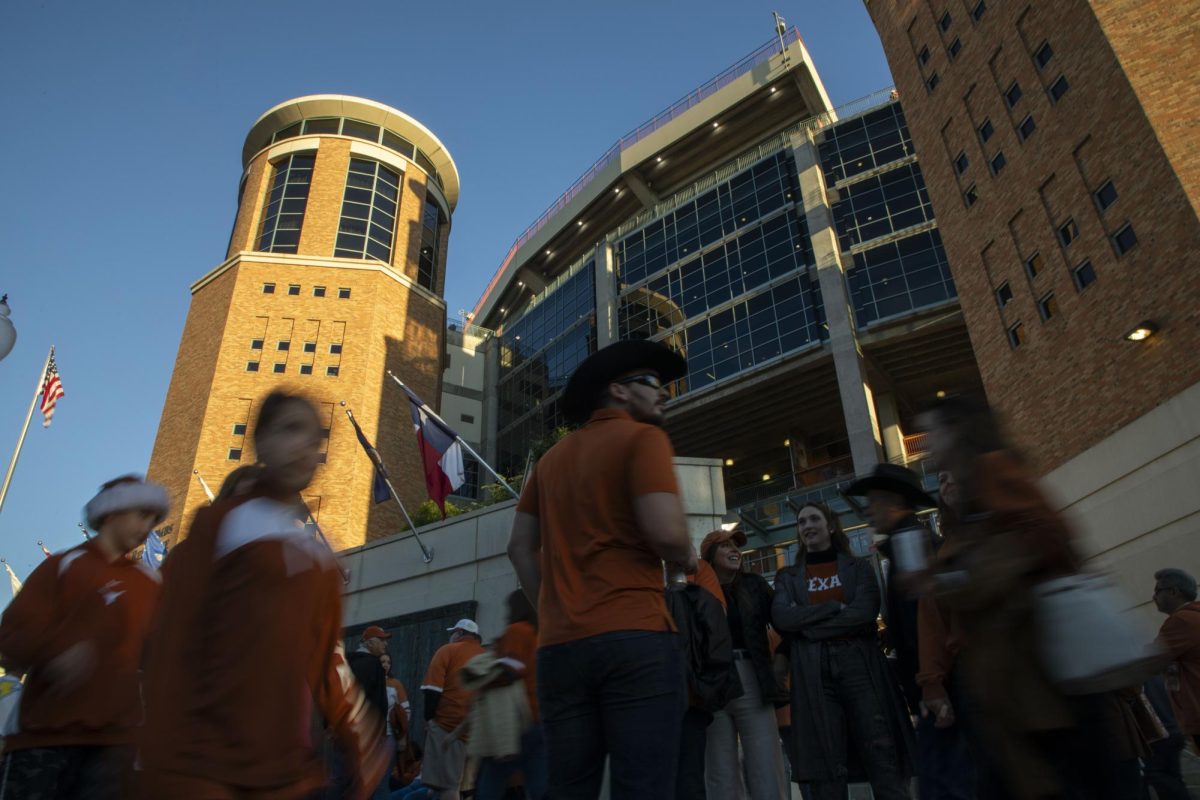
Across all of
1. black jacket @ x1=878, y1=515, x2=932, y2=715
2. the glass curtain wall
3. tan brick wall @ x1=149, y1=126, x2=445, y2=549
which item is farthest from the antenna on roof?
black jacket @ x1=878, y1=515, x2=932, y2=715

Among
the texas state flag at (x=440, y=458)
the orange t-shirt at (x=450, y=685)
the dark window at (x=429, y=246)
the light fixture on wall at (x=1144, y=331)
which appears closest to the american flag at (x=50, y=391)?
the texas state flag at (x=440, y=458)

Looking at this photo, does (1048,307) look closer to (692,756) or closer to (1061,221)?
(1061,221)

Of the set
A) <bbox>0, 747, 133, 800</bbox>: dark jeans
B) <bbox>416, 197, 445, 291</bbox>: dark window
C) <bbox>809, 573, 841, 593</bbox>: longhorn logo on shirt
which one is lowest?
<bbox>0, 747, 133, 800</bbox>: dark jeans

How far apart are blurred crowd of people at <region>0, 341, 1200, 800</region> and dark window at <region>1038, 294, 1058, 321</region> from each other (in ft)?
66.3

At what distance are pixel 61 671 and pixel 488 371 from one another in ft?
176

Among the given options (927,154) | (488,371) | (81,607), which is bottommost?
(81,607)

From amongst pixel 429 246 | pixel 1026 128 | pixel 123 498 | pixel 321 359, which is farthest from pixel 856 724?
pixel 429 246

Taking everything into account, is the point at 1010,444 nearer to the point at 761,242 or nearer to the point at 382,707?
the point at 382,707

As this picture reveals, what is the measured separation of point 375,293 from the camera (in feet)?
149

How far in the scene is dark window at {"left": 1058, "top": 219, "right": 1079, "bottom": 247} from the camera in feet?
66.7

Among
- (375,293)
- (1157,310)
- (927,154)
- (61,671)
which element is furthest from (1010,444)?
(375,293)

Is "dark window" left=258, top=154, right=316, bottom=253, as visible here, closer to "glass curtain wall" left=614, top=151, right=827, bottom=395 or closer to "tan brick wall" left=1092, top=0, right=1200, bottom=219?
"glass curtain wall" left=614, top=151, right=827, bottom=395

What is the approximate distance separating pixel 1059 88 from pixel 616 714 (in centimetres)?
2526

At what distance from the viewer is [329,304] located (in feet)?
147
